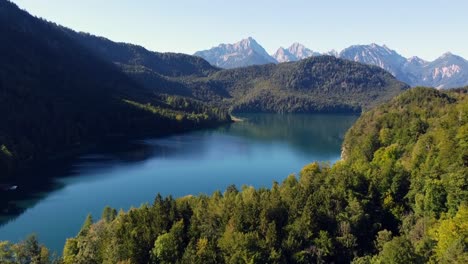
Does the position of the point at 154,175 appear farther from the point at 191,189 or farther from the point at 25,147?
the point at 25,147

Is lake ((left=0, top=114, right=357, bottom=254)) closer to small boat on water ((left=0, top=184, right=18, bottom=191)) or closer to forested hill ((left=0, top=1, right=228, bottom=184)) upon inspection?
small boat on water ((left=0, top=184, right=18, bottom=191))

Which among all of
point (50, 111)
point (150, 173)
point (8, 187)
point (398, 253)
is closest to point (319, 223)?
point (398, 253)

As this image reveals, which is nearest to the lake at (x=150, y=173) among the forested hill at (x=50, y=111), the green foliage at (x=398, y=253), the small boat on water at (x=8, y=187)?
the small boat on water at (x=8, y=187)

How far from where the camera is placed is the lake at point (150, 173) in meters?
64.4

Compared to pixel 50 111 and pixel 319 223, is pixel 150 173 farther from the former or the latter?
pixel 50 111

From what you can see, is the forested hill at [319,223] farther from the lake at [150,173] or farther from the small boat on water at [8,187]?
the small boat on water at [8,187]

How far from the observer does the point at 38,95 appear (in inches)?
5679

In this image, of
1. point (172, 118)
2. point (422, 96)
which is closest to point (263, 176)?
point (422, 96)

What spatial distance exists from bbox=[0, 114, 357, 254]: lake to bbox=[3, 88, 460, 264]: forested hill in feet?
55.8

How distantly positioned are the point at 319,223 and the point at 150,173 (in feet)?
200

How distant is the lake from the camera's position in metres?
64.4

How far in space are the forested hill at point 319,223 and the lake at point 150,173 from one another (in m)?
17.0

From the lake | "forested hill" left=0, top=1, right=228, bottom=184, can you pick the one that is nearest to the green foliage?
the lake

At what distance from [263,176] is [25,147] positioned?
205ft
